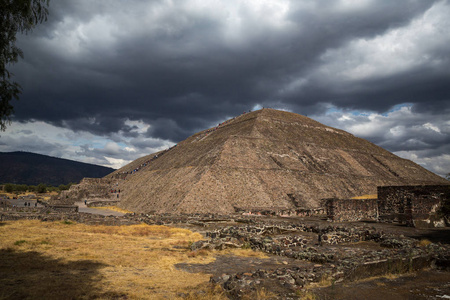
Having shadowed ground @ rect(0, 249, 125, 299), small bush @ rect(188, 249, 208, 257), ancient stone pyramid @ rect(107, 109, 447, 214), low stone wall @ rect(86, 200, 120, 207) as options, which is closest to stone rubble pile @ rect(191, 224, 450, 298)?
small bush @ rect(188, 249, 208, 257)

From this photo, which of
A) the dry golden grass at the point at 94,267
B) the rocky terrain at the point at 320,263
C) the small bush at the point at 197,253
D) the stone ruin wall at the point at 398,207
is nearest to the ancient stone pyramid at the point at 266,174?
the stone ruin wall at the point at 398,207

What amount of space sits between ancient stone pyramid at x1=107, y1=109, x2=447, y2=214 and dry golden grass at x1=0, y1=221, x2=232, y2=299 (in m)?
18.5

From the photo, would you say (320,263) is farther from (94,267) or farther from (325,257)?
(94,267)

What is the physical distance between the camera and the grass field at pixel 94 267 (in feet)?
26.9

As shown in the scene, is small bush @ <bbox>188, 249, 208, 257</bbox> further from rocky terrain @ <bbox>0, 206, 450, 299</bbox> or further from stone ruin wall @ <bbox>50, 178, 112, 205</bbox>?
stone ruin wall @ <bbox>50, 178, 112, 205</bbox>

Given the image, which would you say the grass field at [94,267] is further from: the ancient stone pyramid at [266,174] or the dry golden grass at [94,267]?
the ancient stone pyramid at [266,174]

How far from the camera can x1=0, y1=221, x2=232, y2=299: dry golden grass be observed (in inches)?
323

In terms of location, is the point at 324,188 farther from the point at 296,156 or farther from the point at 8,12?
the point at 8,12

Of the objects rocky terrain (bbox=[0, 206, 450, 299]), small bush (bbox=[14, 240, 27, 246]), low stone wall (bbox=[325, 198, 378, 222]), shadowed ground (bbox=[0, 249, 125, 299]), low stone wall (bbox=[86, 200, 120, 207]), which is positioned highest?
low stone wall (bbox=[325, 198, 378, 222])

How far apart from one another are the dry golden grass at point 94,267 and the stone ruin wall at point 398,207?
62.2 ft

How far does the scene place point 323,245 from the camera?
16344 mm

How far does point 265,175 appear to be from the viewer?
45.2 metres

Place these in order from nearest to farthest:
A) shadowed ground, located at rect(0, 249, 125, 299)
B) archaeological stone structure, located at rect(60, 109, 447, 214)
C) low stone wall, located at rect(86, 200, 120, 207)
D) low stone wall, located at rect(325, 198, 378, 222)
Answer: shadowed ground, located at rect(0, 249, 125, 299) → low stone wall, located at rect(325, 198, 378, 222) → archaeological stone structure, located at rect(60, 109, 447, 214) → low stone wall, located at rect(86, 200, 120, 207)

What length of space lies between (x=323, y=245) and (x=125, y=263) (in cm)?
1131
